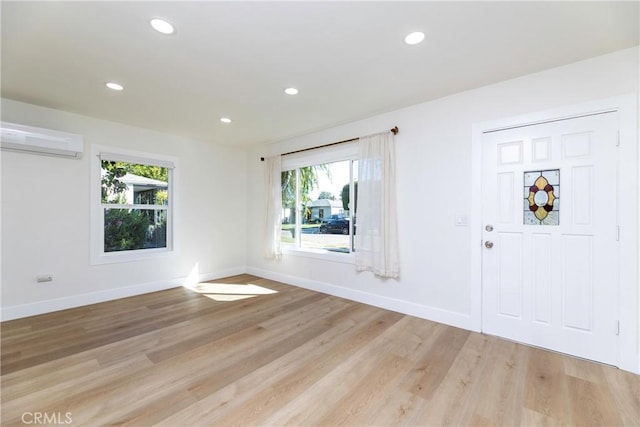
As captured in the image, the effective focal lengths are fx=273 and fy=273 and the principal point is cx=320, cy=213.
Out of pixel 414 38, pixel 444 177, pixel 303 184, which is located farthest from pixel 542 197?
pixel 303 184

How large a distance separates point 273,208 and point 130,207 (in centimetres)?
217

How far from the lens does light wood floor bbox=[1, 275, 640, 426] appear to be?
167 centimetres

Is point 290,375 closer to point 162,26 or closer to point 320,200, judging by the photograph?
point 162,26

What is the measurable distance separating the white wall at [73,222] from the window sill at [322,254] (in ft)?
5.04

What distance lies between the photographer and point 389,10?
5.74 feet

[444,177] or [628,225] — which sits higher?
[444,177]

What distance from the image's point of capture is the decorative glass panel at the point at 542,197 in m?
2.46

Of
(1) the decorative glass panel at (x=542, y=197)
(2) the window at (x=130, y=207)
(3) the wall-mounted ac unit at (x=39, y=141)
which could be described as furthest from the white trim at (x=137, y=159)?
(1) the decorative glass panel at (x=542, y=197)

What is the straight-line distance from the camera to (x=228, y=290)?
4328 mm

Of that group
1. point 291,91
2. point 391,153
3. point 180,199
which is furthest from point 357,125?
point 180,199

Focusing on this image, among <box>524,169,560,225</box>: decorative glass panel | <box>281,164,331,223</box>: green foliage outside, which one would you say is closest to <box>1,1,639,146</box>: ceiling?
<box>524,169,560,225</box>: decorative glass panel

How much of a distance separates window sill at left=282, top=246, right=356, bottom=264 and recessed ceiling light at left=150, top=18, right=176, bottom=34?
10.4ft

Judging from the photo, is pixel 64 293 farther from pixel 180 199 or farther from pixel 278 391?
pixel 278 391

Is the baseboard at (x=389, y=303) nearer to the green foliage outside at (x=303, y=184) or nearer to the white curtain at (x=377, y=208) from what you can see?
the white curtain at (x=377, y=208)
